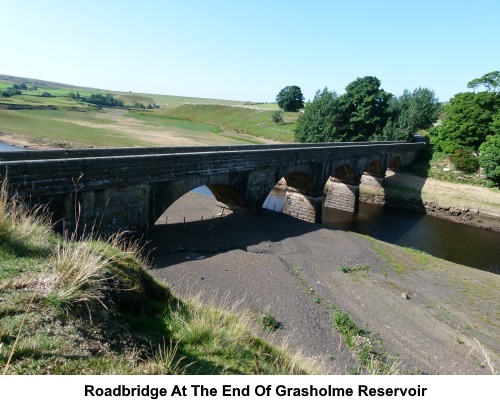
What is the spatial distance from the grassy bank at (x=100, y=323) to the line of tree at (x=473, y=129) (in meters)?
42.6

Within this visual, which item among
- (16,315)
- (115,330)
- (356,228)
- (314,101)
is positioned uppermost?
(314,101)

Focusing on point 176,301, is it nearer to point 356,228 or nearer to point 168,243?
point 168,243

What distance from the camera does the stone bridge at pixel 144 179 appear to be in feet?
39.2

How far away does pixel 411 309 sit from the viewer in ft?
44.9

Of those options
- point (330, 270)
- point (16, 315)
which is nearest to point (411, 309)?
point (330, 270)

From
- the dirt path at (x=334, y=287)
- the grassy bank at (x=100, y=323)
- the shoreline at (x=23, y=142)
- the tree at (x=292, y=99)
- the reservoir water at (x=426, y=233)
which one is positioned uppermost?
the tree at (x=292, y=99)

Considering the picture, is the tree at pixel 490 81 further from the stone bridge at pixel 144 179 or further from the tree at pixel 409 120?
the stone bridge at pixel 144 179

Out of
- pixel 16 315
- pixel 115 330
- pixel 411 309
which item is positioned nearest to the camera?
pixel 16 315

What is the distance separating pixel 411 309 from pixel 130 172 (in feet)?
40.3

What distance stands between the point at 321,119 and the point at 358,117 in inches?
229

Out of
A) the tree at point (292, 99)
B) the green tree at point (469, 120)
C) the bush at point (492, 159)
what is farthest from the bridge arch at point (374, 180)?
the tree at point (292, 99)

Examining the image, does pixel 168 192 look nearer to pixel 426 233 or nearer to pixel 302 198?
pixel 302 198

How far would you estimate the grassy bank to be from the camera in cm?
377

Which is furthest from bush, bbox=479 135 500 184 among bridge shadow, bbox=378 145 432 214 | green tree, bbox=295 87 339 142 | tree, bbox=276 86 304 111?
tree, bbox=276 86 304 111
